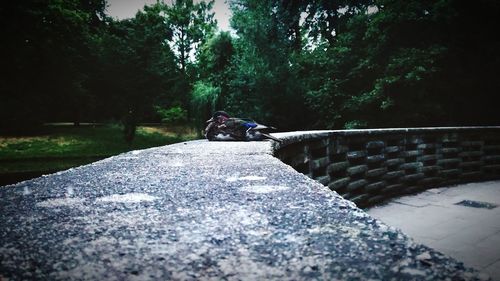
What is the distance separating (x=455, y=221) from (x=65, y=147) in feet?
61.6

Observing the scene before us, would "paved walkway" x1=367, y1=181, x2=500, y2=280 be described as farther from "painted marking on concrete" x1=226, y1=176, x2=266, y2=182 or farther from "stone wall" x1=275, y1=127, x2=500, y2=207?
"painted marking on concrete" x1=226, y1=176, x2=266, y2=182

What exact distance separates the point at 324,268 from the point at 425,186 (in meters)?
6.42

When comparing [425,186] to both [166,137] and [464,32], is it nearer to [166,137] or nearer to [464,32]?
[464,32]

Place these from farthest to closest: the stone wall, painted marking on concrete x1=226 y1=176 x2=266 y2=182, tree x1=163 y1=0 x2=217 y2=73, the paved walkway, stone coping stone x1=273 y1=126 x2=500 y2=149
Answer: tree x1=163 y1=0 x2=217 y2=73 < the stone wall < stone coping stone x1=273 y1=126 x2=500 y2=149 < the paved walkway < painted marking on concrete x1=226 y1=176 x2=266 y2=182

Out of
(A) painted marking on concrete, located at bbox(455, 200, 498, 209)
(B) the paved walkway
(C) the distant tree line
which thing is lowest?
(B) the paved walkway

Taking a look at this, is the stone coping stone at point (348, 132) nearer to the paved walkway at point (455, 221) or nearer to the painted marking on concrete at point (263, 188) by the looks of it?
the paved walkway at point (455, 221)

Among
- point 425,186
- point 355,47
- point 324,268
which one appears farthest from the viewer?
point 355,47

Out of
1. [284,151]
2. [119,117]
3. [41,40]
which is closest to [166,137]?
[119,117]

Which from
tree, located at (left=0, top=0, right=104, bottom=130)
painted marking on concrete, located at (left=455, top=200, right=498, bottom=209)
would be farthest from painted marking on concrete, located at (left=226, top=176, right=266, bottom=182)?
tree, located at (left=0, top=0, right=104, bottom=130)

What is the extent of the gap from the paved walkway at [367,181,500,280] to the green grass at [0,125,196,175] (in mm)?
12310

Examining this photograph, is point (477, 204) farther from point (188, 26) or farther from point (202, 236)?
point (188, 26)

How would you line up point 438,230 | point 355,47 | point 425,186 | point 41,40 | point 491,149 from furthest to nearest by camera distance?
1. point 41,40
2. point 355,47
3. point 491,149
4. point 425,186
5. point 438,230

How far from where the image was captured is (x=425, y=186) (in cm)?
635

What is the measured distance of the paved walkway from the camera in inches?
126
